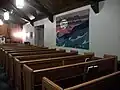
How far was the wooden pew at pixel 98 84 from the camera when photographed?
3.93ft

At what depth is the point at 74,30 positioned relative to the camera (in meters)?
4.29

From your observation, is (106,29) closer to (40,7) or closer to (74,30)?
(74,30)

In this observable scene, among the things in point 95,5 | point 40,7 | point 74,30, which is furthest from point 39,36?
point 95,5

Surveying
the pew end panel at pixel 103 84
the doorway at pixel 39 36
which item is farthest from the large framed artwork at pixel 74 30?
the doorway at pixel 39 36

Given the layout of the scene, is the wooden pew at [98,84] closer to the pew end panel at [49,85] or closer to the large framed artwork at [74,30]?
the pew end panel at [49,85]

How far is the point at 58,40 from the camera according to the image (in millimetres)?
5254

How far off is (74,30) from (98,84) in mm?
3049

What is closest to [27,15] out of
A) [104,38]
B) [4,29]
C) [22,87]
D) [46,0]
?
[46,0]

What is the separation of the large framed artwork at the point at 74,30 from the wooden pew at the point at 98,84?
2.28 m

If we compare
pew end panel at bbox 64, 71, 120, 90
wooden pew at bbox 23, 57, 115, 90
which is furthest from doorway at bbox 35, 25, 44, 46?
pew end panel at bbox 64, 71, 120, 90

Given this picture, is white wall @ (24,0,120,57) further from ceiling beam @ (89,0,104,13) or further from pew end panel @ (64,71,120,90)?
pew end panel @ (64,71,120,90)

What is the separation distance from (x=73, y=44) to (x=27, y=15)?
4.15 m

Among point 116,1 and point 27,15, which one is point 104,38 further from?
point 27,15

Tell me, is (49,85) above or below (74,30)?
below
